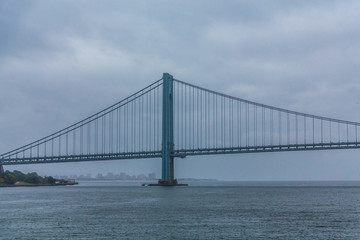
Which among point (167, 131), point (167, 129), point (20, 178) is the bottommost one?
point (20, 178)

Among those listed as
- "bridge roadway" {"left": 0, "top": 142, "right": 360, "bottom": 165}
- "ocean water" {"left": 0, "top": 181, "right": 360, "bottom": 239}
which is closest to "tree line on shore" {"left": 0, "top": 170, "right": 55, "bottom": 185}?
"bridge roadway" {"left": 0, "top": 142, "right": 360, "bottom": 165}

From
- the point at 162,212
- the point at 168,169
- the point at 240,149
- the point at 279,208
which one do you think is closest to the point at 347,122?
the point at 240,149

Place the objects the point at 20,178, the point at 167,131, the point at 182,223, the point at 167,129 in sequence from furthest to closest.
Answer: the point at 20,178 → the point at 167,131 → the point at 167,129 → the point at 182,223

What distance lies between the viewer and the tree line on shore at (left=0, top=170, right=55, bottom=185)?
112m

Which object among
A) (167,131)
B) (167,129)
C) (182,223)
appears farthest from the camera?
(167,131)

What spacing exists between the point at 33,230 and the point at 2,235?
2165mm

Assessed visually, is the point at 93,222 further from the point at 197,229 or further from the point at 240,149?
the point at 240,149

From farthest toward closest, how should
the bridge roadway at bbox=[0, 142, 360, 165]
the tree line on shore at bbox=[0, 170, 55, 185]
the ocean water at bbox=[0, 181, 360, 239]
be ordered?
1. the tree line on shore at bbox=[0, 170, 55, 185]
2. the bridge roadway at bbox=[0, 142, 360, 165]
3. the ocean water at bbox=[0, 181, 360, 239]

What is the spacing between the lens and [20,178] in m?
123

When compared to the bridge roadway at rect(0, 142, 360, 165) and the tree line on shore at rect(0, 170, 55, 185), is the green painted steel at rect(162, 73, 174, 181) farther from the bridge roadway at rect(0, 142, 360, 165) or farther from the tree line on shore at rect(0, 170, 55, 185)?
the tree line on shore at rect(0, 170, 55, 185)

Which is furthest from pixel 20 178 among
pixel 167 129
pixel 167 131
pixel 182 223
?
pixel 182 223

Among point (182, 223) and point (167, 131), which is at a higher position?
point (167, 131)

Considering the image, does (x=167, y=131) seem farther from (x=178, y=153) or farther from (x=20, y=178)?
(x=20, y=178)

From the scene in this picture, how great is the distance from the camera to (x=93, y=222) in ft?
106
